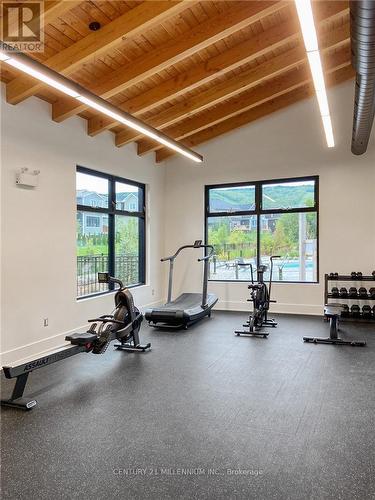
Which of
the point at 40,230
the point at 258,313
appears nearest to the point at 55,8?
the point at 40,230

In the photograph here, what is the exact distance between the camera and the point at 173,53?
4.27 m

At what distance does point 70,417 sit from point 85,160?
12.9 ft

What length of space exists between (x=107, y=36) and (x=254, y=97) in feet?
11.5

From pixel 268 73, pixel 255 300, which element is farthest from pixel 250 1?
A: pixel 255 300

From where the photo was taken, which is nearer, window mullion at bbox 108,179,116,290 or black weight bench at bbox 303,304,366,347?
black weight bench at bbox 303,304,366,347

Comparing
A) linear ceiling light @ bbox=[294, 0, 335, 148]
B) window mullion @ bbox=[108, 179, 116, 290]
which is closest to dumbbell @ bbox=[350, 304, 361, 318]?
linear ceiling light @ bbox=[294, 0, 335, 148]

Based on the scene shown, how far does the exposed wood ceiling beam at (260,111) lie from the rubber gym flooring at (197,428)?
4.83m

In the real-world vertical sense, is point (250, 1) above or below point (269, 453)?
above

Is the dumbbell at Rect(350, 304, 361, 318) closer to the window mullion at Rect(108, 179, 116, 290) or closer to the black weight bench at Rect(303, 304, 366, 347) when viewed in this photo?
the black weight bench at Rect(303, 304, 366, 347)

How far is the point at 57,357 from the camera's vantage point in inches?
139

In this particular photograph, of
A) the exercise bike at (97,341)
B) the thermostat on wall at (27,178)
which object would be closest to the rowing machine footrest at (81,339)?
the exercise bike at (97,341)

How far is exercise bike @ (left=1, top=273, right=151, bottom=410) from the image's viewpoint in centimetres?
319

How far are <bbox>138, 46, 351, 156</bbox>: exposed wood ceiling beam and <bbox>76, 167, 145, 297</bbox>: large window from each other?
115 cm

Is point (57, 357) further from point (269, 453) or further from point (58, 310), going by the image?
point (269, 453)
